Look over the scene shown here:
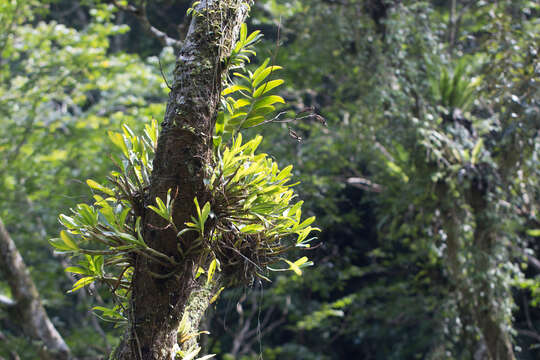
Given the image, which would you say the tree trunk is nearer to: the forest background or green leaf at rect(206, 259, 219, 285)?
the forest background

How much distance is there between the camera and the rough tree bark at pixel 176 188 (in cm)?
102

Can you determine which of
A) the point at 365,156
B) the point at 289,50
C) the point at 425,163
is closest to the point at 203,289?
the point at 425,163

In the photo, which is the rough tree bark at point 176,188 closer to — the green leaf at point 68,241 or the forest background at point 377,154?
the green leaf at point 68,241

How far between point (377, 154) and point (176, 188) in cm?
405

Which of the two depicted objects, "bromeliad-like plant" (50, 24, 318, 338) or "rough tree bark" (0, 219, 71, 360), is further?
"rough tree bark" (0, 219, 71, 360)

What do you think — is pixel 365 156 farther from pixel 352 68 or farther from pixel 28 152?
pixel 28 152

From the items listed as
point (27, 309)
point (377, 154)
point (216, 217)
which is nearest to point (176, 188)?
point (216, 217)

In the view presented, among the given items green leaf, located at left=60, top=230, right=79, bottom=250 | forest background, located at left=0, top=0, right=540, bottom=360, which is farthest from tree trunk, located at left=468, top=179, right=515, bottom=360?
green leaf, located at left=60, top=230, right=79, bottom=250

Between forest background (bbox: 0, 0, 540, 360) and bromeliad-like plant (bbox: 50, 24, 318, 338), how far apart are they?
1.85m

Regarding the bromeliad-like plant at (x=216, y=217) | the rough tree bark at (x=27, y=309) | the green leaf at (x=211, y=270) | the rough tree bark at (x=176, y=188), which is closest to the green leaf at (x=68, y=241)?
the bromeliad-like plant at (x=216, y=217)

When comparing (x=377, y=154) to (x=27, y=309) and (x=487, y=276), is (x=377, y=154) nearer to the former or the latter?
(x=487, y=276)

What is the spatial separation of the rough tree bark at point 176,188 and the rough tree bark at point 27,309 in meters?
2.40

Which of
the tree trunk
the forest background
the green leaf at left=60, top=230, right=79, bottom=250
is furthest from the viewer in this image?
the forest background

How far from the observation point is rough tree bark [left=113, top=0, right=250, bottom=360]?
1019 millimetres
